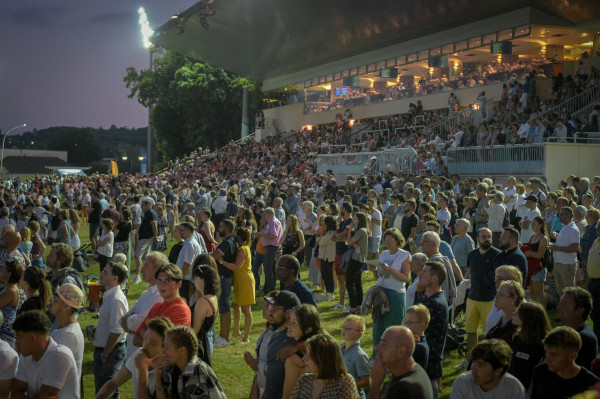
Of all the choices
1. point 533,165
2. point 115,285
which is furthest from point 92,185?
point 115,285

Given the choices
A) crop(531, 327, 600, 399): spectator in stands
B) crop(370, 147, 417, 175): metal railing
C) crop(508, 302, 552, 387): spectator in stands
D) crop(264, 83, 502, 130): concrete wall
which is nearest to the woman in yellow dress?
crop(508, 302, 552, 387): spectator in stands

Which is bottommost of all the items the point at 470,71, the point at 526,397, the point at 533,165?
the point at 526,397

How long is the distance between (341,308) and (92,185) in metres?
27.8

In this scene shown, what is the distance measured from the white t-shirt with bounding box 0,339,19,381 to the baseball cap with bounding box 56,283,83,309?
719 mm

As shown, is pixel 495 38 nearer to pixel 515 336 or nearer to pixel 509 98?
pixel 509 98

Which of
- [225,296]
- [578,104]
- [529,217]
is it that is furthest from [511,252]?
[578,104]

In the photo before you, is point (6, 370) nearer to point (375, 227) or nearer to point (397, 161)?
point (375, 227)

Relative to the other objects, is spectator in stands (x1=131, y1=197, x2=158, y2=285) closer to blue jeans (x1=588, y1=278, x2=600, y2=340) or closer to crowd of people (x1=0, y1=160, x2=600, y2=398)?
crowd of people (x1=0, y1=160, x2=600, y2=398)

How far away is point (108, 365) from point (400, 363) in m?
3.09

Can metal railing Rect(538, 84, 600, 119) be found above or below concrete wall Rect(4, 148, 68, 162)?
below

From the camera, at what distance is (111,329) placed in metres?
5.96

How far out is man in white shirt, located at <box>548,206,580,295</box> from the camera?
9.04 m

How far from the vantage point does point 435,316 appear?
5945 mm

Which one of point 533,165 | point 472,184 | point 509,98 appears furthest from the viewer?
point 509,98
